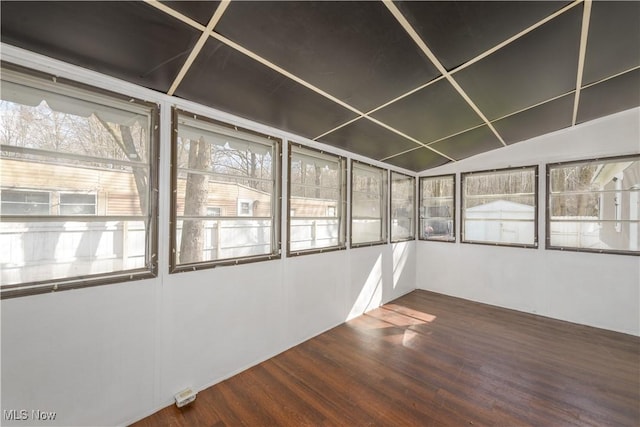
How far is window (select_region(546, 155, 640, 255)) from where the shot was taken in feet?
10.2

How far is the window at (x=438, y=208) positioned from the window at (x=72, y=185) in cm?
438

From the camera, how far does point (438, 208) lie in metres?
4.71

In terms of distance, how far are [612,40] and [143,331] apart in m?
3.75

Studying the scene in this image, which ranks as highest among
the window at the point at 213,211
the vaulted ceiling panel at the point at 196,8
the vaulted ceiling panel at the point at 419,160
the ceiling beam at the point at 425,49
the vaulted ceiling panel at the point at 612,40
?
the vaulted ceiling panel at the point at 612,40

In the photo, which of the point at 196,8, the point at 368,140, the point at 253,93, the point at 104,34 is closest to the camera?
the point at 196,8

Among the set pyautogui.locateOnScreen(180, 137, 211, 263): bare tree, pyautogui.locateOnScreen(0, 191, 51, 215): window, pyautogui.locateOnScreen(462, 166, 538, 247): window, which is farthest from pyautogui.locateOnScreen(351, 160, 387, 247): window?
pyautogui.locateOnScreen(0, 191, 51, 215): window

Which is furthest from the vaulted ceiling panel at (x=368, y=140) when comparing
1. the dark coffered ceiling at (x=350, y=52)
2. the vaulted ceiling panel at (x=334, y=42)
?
the vaulted ceiling panel at (x=334, y=42)

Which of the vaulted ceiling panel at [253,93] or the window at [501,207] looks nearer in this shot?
the vaulted ceiling panel at [253,93]

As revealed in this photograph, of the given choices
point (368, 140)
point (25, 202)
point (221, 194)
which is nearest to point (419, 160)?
point (368, 140)

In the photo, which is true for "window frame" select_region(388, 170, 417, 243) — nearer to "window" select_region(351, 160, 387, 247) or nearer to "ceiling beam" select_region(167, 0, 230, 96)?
"window" select_region(351, 160, 387, 247)

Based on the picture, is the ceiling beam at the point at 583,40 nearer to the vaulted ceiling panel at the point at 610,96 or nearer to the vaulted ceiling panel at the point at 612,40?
the vaulted ceiling panel at the point at 612,40

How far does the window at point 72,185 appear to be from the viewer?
1.41m

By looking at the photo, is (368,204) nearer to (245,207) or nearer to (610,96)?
(245,207)

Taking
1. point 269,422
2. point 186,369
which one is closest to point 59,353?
point 186,369
